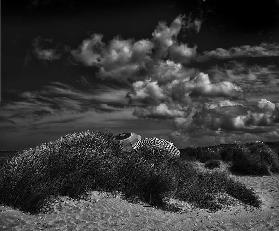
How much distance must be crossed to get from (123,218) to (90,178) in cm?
184

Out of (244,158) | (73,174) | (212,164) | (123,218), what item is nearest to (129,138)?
(212,164)

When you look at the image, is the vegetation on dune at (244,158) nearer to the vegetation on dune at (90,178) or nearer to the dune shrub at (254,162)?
the dune shrub at (254,162)

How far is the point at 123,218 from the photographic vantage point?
27.9 feet

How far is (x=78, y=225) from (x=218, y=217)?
14.0 feet

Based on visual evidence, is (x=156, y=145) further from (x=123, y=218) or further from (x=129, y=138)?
(x=123, y=218)

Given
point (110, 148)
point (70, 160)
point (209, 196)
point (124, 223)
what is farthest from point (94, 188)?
point (209, 196)

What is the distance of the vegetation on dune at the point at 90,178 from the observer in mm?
8375

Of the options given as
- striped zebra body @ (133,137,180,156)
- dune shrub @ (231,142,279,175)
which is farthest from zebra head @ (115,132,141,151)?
dune shrub @ (231,142,279,175)

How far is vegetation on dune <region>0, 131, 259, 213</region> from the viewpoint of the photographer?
330 inches

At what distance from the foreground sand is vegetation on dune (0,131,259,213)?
0.37m


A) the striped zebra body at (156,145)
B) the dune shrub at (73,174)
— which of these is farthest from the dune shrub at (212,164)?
the dune shrub at (73,174)

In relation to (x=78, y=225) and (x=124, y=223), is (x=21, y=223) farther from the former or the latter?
(x=124, y=223)

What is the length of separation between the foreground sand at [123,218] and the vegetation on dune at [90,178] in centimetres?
37

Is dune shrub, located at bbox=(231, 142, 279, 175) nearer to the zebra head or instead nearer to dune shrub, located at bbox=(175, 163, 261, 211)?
the zebra head
